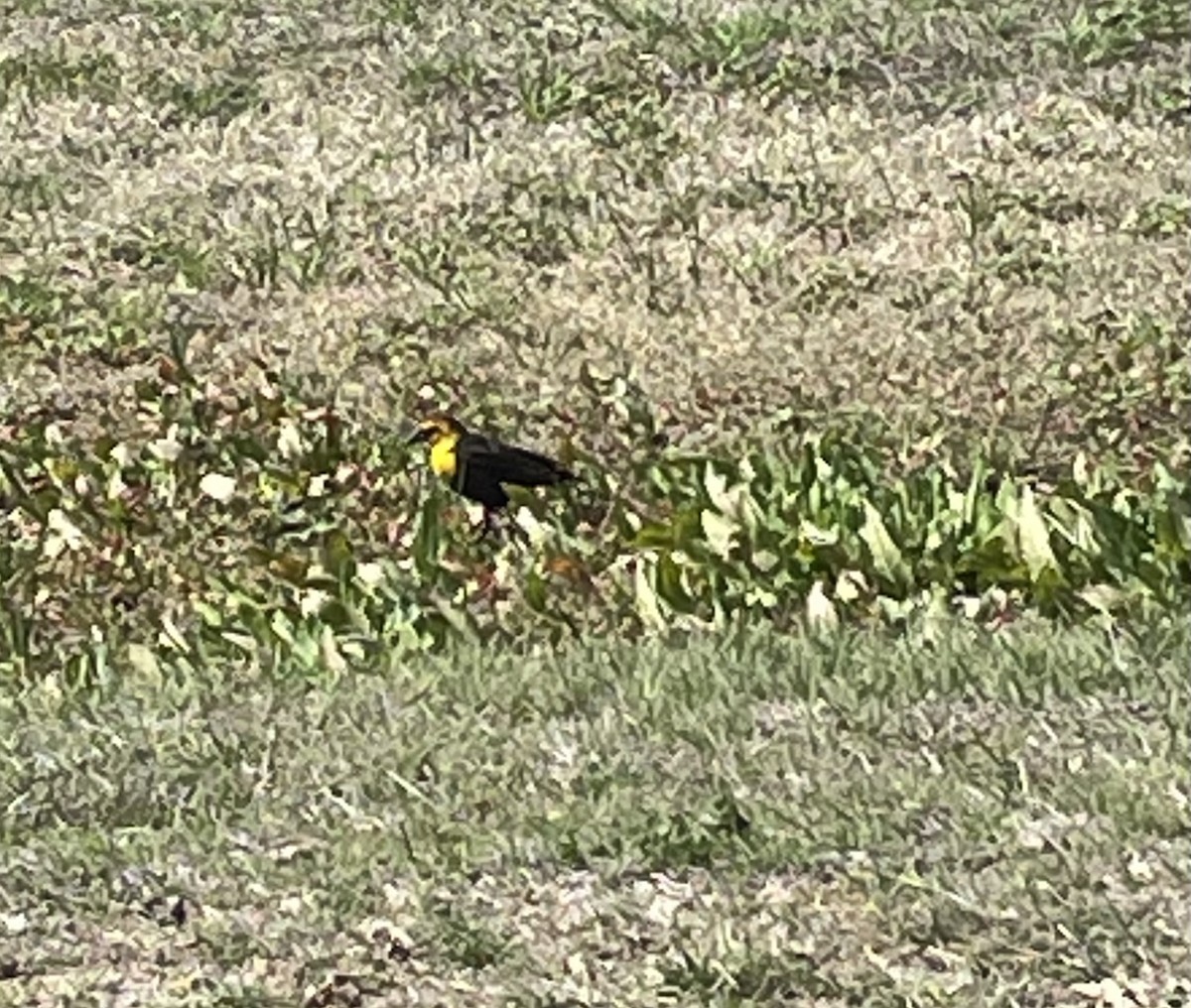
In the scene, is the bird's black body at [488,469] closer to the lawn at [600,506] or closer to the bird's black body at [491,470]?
the bird's black body at [491,470]

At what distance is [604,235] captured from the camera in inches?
654

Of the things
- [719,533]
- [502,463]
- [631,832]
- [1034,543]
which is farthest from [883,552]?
A: [631,832]

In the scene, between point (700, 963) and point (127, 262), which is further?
point (127, 262)

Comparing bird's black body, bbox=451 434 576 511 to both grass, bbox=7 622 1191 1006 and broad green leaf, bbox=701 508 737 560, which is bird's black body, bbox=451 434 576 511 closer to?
broad green leaf, bbox=701 508 737 560

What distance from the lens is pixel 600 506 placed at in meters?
12.6

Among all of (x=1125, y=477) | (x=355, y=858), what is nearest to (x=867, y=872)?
(x=355, y=858)

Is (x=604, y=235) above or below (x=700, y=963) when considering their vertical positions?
below

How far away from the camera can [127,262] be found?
16812 mm

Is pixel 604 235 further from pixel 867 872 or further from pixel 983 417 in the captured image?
pixel 867 872

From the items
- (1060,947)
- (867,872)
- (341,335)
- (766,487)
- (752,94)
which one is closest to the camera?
(1060,947)

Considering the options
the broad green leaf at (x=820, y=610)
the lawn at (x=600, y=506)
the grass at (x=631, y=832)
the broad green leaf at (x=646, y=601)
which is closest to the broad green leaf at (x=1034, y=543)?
the lawn at (x=600, y=506)

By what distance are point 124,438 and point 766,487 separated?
145 inches

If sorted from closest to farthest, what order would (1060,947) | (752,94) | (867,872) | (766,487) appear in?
(1060,947) → (867,872) → (766,487) → (752,94)

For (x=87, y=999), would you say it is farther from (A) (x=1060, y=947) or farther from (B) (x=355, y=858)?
(A) (x=1060, y=947)
